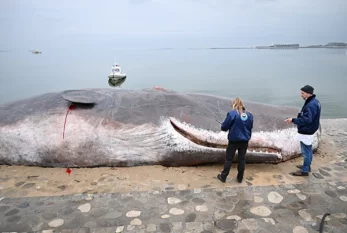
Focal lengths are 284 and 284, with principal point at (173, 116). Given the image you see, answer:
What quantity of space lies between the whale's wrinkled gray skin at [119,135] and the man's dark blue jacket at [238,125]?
3.08 feet

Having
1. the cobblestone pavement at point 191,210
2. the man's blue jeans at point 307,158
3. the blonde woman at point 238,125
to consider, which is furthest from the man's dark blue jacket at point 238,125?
the man's blue jeans at point 307,158

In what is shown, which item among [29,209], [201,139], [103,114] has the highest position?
[103,114]

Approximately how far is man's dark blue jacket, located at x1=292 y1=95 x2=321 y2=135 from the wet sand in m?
0.94

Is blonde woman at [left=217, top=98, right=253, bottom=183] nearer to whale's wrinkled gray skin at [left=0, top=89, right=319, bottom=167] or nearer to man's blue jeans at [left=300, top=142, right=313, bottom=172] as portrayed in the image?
whale's wrinkled gray skin at [left=0, top=89, right=319, bottom=167]

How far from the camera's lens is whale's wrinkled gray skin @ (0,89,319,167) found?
5797 mm

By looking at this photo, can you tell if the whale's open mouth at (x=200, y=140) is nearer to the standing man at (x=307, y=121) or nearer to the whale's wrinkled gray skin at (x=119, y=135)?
the whale's wrinkled gray skin at (x=119, y=135)

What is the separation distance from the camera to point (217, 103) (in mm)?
6594

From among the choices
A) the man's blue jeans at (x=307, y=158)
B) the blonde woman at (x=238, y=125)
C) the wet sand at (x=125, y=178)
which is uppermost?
the blonde woman at (x=238, y=125)

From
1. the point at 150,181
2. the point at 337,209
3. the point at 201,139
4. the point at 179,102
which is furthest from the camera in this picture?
the point at 179,102

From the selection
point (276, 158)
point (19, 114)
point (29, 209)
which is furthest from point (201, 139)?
point (19, 114)

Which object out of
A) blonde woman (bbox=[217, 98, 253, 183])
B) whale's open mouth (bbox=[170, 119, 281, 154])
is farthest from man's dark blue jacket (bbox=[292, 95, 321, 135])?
blonde woman (bbox=[217, 98, 253, 183])

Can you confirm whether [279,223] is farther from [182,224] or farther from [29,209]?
[29,209]

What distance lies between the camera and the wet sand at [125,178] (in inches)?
195

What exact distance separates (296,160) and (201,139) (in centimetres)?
230
